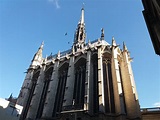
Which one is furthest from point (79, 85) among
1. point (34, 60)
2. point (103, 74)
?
point (34, 60)

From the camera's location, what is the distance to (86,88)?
2105 cm

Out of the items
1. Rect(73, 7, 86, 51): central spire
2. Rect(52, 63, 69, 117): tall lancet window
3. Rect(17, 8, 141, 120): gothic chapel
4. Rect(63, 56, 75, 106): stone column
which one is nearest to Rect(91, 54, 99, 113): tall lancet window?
Rect(17, 8, 141, 120): gothic chapel

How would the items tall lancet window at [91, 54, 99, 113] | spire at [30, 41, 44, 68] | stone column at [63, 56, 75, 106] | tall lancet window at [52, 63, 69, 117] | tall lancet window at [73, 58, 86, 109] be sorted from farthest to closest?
spire at [30, 41, 44, 68] → tall lancet window at [52, 63, 69, 117] → stone column at [63, 56, 75, 106] → tall lancet window at [73, 58, 86, 109] → tall lancet window at [91, 54, 99, 113]

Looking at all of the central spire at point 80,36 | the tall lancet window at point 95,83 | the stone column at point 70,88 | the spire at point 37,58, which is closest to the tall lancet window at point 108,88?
the tall lancet window at point 95,83

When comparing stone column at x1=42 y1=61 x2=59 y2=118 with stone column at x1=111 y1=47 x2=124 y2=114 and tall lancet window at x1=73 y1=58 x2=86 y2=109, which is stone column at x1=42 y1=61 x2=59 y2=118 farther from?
stone column at x1=111 y1=47 x2=124 y2=114

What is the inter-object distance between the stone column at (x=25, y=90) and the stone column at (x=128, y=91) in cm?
1756

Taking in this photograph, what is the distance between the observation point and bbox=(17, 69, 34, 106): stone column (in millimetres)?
27869

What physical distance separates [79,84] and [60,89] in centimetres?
372

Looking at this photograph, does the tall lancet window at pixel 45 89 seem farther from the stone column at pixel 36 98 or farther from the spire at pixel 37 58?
the spire at pixel 37 58

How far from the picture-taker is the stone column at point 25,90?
27869 mm

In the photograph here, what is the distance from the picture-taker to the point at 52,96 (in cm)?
2539

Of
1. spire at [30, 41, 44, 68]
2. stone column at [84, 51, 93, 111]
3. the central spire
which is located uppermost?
the central spire

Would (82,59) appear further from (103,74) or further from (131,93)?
(131,93)

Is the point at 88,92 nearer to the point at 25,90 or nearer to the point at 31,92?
the point at 31,92
